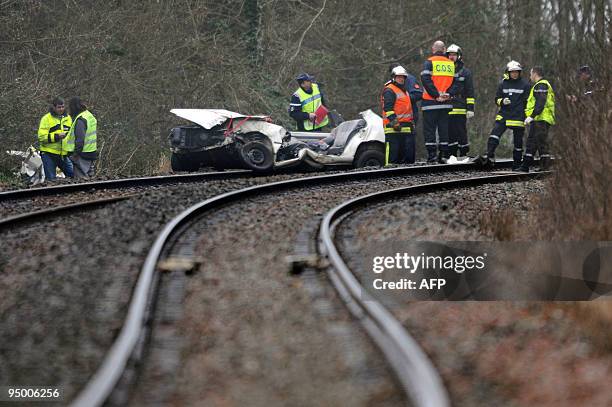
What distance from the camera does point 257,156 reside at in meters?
16.7

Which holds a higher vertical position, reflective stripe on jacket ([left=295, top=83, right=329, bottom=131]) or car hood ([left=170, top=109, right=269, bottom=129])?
reflective stripe on jacket ([left=295, top=83, right=329, bottom=131])

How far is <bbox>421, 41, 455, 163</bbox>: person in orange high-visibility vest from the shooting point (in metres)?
17.8

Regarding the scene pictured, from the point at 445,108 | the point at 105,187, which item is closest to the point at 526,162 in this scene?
the point at 445,108

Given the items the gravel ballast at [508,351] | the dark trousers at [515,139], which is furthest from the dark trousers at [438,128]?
the gravel ballast at [508,351]

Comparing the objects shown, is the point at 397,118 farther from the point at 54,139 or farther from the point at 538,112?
the point at 54,139

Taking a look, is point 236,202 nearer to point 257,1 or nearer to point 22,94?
point 22,94

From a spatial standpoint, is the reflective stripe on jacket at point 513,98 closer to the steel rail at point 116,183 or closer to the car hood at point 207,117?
the car hood at point 207,117

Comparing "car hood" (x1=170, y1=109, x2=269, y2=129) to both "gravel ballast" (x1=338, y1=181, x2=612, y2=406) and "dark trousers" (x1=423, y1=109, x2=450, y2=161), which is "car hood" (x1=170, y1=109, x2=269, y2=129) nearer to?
"dark trousers" (x1=423, y1=109, x2=450, y2=161)

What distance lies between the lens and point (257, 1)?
26.5 meters

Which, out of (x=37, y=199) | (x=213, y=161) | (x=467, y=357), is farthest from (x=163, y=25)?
(x=467, y=357)

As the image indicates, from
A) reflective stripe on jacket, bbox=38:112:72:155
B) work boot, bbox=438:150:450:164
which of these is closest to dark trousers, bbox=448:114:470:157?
work boot, bbox=438:150:450:164

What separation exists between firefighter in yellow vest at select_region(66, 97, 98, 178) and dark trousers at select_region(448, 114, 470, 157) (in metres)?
6.40

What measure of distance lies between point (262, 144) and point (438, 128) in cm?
352

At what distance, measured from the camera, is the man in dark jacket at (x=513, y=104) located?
16734mm
